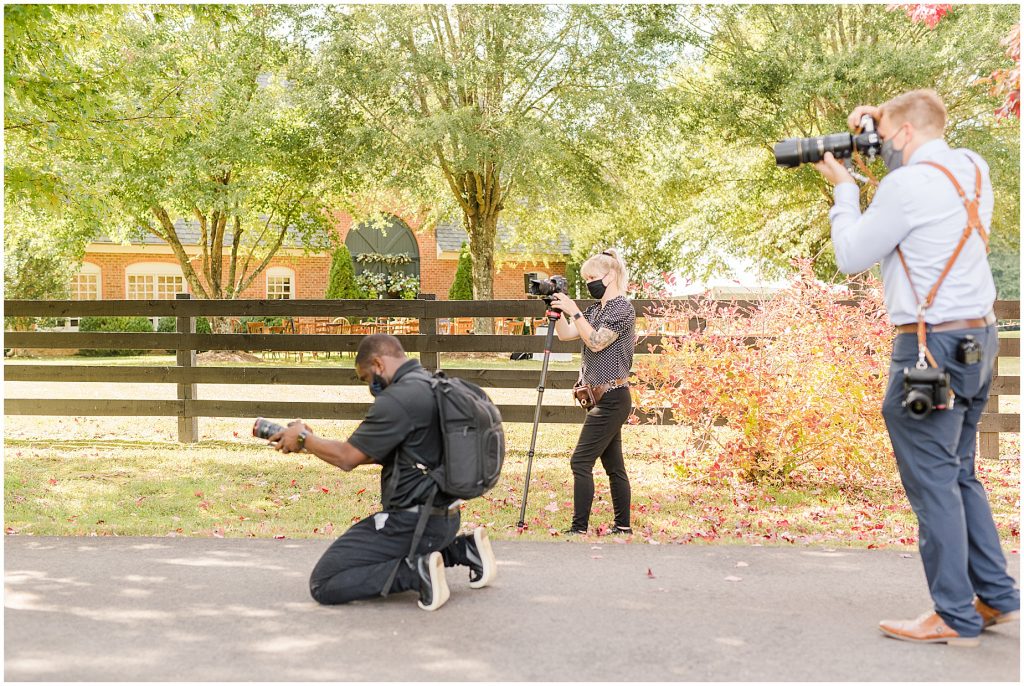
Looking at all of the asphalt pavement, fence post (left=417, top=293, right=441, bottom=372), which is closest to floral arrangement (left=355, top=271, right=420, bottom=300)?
fence post (left=417, top=293, right=441, bottom=372)

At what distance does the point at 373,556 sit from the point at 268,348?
5.76 metres

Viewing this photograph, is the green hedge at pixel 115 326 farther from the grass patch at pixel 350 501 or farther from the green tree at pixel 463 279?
the grass patch at pixel 350 501

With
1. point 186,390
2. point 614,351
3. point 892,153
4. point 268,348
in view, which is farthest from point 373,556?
point 186,390

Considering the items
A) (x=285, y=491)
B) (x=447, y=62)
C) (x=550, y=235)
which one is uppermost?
(x=447, y=62)

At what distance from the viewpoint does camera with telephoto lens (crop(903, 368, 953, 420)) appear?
375 centimetres

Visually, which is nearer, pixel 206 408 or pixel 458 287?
pixel 206 408

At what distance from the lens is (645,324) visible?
922cm

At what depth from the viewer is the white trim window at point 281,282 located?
33.2 metres

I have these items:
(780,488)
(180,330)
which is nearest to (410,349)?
(180,330)

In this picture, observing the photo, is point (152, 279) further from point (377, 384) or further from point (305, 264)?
point (377, 384)

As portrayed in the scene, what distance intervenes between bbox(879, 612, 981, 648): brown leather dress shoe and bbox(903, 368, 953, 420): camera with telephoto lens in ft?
3.04

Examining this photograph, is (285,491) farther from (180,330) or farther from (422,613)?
(422,613)

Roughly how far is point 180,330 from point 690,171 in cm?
1651

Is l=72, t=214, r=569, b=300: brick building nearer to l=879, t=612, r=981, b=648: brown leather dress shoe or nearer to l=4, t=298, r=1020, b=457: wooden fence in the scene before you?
l=4, t=298, r=1020, b=457: wooden fence
